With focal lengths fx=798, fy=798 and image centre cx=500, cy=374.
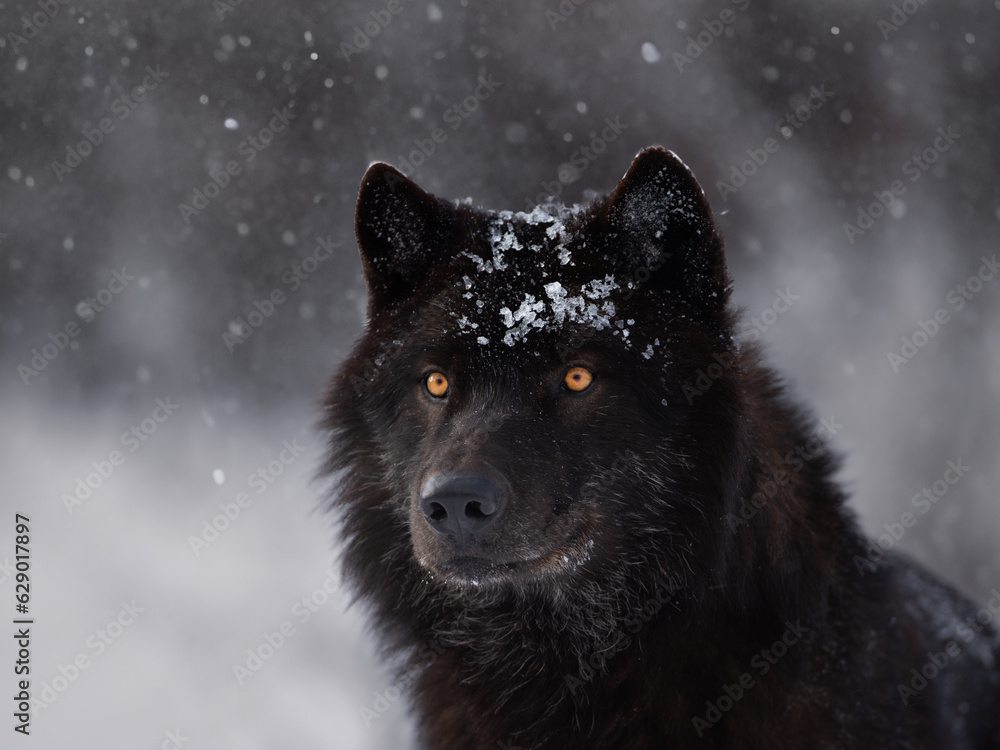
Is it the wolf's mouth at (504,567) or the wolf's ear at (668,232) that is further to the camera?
the wolf's ear at (668,232)

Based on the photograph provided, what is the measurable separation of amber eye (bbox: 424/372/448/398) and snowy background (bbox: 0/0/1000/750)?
18.4 feet

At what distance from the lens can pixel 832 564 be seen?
3.08 meters

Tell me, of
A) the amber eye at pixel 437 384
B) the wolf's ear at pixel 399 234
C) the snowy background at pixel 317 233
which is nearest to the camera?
the amber eye at pixel 437 384

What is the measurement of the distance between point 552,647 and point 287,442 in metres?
6.89

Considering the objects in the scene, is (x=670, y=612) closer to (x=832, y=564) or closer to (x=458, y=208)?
(x=832, y=564)

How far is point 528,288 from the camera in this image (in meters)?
2.96

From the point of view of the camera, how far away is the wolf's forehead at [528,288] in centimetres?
288

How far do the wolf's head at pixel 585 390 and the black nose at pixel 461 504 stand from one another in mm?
38

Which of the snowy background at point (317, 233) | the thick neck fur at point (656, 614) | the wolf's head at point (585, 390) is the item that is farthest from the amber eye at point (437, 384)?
the snowy background at point (317, 233)

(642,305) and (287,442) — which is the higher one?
(287,442)

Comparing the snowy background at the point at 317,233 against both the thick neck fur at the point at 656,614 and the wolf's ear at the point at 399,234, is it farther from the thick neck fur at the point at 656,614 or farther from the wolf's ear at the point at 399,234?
the wolf's ear at the point at 399,234

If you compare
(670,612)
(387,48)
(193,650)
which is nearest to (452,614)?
(670,612)

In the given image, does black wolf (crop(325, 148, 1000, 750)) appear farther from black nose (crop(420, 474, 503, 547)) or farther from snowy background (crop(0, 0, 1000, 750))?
snowy background (crop(0, 0, 1000, 750))

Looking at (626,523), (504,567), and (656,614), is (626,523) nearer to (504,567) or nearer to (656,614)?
(656,614)
